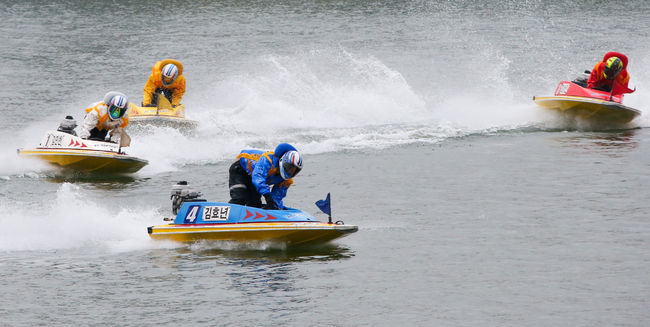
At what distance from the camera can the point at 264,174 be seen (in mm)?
13844

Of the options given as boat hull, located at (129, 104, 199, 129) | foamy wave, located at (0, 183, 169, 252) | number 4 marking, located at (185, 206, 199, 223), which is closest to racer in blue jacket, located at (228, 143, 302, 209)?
number 4 marking, located at (185, 206, 199, 223)

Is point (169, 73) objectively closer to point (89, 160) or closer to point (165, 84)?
point (165, 84)

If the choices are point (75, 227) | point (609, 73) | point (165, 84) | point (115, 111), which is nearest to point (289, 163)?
point (75, 227)

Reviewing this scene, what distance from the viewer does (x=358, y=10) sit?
161ft

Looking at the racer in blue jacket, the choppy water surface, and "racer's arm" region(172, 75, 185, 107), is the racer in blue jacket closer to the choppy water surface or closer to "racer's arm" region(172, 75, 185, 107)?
the choppy water surface

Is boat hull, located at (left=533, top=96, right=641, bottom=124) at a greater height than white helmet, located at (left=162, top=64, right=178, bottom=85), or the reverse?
white helmet, located at (left=162, top=64, right=178, bottom=85)

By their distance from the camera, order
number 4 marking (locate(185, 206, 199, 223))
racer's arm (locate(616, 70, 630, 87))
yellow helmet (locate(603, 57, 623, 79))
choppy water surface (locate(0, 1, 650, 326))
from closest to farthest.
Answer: choppy water surface (locate(0, 1, 650, 326)), number 4 marking (locate(185, 206, 199, 223)), yellow helmet (locate(603, 57, 623, 79)), racer's arm (locate(616, 70, 630, 87))

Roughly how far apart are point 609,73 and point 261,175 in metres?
13.9

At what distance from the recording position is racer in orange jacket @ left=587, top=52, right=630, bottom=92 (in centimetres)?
2452

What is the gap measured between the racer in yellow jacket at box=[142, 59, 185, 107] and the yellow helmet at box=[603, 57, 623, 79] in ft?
35.5

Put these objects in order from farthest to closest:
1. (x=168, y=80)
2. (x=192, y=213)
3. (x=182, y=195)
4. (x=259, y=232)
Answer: (x=168, y=80)
(x=182, y=195)
(x=192, y=213)
(x=259, y=232)

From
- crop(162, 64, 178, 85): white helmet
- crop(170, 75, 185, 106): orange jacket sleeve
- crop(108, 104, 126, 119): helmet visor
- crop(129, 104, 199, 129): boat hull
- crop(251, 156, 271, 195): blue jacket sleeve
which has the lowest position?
crop(251, 156, 271, 195): blue jacket sleeve

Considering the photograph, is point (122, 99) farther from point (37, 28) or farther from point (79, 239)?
point (37, 28)

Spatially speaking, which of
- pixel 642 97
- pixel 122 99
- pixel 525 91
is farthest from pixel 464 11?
pixel 122 99
